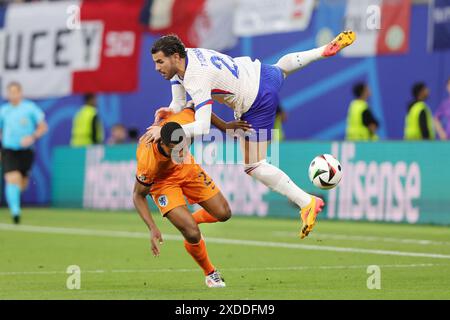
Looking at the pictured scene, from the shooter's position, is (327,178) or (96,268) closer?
(327,178)

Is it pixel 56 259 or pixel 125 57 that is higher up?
pixel 125 57

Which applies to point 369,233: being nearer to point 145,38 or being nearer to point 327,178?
point 327,178

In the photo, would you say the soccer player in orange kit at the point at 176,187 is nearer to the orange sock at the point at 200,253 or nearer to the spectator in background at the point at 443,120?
the orange sock at the point at 200,253

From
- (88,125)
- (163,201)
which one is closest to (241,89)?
(163,201)

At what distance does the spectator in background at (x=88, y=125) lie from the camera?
83.1 ft

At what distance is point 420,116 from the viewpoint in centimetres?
A: 2036

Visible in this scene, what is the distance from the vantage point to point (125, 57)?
26.8 meters

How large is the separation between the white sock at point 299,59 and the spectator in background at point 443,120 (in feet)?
32.5

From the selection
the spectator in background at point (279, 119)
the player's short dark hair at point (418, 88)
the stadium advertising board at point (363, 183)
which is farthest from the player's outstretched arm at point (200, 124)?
the spectator in background at point (279, 119)
